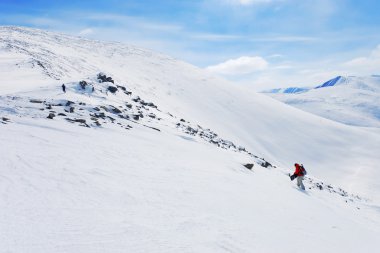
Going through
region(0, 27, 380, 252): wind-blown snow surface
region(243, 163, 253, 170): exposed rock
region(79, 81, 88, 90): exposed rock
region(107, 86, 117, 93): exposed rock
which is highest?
region(107, 86, 117, 93): exposed rock

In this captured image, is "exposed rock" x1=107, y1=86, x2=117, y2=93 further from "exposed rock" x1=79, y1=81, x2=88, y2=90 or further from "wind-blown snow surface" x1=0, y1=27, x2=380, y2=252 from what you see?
"exposed rock" x1=79, y1=81, x2=88, y2=90

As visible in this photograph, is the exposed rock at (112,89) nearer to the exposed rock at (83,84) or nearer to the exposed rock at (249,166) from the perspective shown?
the exposed rock at (83,84)

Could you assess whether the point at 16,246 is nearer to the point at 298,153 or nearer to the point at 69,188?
the point at 69,188

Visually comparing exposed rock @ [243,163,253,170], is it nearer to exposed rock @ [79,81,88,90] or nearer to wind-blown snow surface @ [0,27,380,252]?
wind-blown snow surface @ [0,27,380,252]

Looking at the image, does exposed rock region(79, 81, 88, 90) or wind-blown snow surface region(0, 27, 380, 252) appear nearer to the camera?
wind-blown snow surface region(0, 27, 380, 252)

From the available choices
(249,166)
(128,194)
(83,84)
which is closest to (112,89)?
(83,84)

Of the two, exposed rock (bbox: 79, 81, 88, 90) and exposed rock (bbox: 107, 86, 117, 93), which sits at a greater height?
Result: exposed rock (bbox: 107, 86, 117, 93)


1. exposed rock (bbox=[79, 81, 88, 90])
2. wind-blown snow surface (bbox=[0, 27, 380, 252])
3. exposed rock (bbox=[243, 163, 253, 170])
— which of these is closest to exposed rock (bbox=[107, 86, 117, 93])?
wind-blown snow surface (bbox=[0, 27, 380, 252])

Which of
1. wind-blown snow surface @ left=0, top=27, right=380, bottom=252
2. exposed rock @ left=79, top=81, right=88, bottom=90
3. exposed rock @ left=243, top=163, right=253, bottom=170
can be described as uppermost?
exposed rock @ left=79, top=81, right=88, bottom=90

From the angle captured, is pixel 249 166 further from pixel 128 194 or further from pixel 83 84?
pixel 83 84

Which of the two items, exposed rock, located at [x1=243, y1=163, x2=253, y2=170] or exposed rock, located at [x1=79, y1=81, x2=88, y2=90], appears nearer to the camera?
exposed rock, located at [x1=243, y1=163, x2=253, y2=170]

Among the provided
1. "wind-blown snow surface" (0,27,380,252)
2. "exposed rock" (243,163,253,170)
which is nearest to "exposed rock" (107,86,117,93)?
"wind-blown snow surface" (0,27,380,252)

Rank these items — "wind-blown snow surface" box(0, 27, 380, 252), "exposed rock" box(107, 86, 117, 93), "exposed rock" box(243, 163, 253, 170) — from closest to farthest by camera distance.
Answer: "wind-blown snow surface" box(0, 27, 380, 252) < "exposed rock" box(243, 163, 253, 170) < "exposed rock" box(107, 86, 117, 93)

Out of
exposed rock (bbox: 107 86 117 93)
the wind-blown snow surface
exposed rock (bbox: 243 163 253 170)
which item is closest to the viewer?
the wind-blown snow surface
